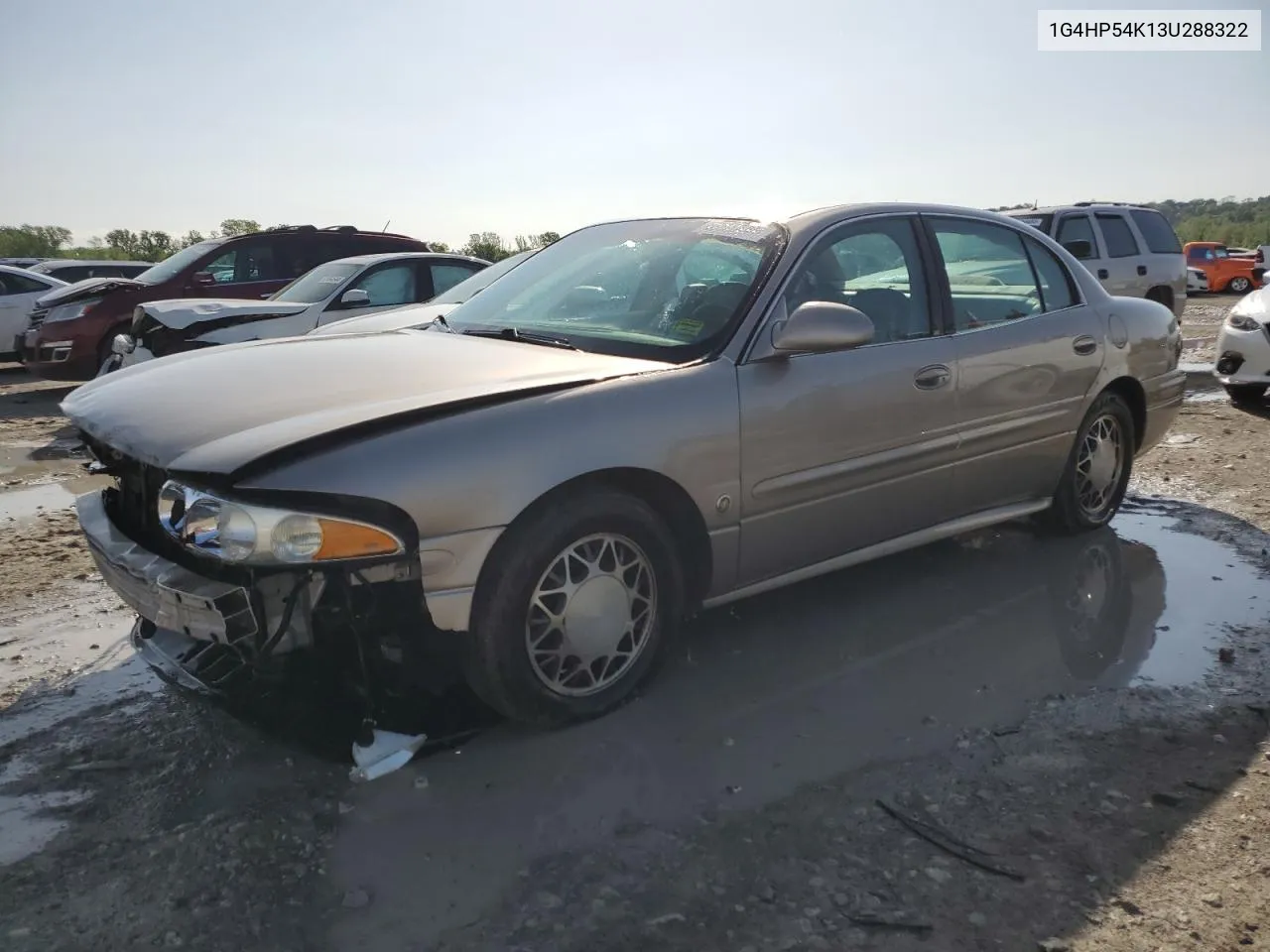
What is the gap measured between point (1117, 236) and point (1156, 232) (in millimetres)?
739

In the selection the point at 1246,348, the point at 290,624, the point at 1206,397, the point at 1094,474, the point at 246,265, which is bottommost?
the point at 1206,397

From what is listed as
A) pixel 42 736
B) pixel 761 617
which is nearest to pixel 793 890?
pixel 761 617

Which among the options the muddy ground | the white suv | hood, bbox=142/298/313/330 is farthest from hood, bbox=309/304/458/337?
the white suv

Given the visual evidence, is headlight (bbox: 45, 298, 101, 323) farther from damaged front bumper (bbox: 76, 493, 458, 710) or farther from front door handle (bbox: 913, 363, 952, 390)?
front door handle (bbox: 913, 363, 952, 390)

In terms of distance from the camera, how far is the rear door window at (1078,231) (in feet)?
38.9

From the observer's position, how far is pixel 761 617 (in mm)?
4074

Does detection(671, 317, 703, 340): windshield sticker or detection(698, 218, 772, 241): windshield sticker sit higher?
detection(698, 218, 772, 241): windshield sticker

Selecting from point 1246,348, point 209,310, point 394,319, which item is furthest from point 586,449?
point 1246,348

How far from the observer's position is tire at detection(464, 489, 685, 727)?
9.30 feet

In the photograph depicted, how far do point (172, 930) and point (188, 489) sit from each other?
42.0 inches

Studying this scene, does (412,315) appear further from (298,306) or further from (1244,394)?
(1244,394)

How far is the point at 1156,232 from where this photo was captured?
1252 centimetres

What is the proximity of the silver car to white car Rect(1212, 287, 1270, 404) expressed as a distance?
4.60 metres

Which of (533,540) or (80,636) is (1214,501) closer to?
(533,540)
